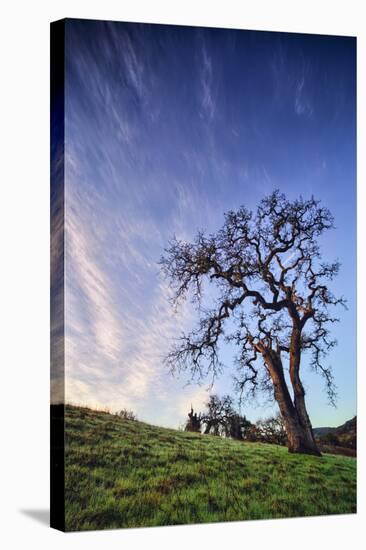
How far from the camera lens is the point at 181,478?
508 inches

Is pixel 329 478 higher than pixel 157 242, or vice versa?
pixel 157 242

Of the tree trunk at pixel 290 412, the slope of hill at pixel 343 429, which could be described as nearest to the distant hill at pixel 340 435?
the slope of hill at pixel 343 429

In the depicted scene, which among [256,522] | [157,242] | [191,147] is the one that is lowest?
[256,522]

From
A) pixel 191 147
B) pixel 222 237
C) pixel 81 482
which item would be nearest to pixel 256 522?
pixel 81 482

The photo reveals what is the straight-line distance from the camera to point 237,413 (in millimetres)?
13445

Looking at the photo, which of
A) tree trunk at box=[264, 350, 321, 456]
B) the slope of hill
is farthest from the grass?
the slope of hill

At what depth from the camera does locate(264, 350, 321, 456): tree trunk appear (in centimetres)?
1370

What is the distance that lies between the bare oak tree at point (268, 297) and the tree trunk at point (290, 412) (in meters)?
0.01

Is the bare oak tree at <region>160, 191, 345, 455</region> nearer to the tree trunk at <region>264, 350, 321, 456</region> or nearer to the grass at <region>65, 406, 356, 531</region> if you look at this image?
the tree trunk at <region>264, 350, 321, 456</region>

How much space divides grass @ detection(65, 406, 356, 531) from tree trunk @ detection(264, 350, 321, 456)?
131mm

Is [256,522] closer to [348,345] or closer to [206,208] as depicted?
[348,345]

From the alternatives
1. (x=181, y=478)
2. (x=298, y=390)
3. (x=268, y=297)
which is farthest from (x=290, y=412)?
(x=181, y=478)

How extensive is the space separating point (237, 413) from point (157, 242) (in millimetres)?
2034

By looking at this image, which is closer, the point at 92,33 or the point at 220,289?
the point at 92,33
